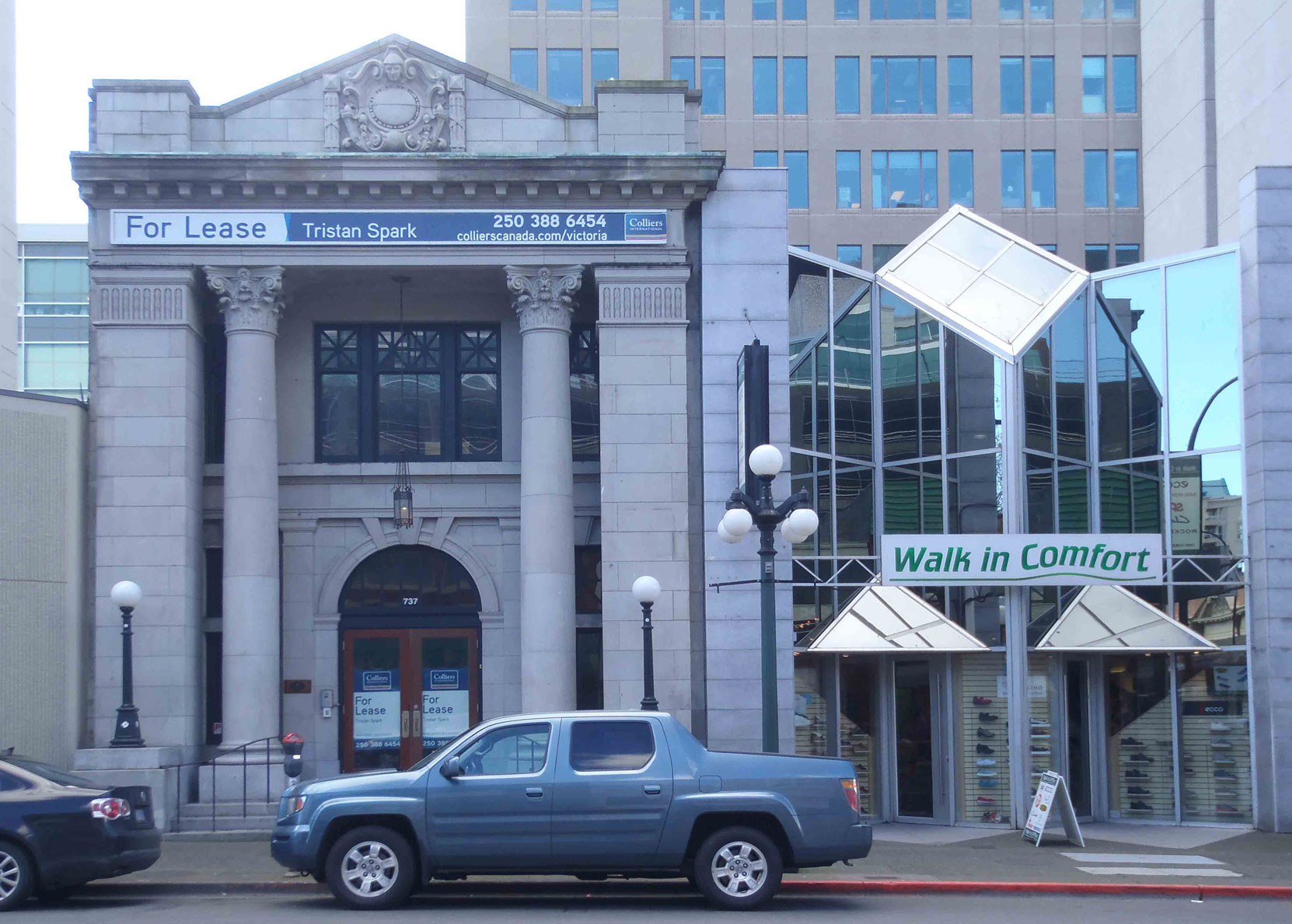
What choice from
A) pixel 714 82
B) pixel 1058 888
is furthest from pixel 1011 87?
pixel 1058 888

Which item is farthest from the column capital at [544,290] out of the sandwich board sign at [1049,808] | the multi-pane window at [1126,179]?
the multi-pane window at [1126,179]

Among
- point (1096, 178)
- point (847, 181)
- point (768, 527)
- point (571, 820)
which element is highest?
point (1096, 178)

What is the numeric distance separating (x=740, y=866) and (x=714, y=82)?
39.8m

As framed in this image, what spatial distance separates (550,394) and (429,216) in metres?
3.17

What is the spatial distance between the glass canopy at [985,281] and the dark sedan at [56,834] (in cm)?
1380

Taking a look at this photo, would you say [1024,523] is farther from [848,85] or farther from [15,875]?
[848,85]

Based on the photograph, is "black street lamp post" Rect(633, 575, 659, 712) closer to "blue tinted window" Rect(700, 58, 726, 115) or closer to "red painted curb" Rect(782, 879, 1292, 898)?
"red painted curb" Rect(782, 879, 1292, 898)

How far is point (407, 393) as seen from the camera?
23469mm

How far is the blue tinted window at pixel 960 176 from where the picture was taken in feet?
162

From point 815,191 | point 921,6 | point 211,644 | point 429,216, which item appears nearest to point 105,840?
point 211,644

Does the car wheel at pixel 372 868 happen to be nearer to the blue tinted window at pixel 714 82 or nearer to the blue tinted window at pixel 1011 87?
the blue tinted window at pixel 714 82

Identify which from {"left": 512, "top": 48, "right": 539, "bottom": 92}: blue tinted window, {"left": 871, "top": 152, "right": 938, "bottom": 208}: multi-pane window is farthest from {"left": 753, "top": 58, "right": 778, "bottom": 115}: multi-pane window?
{"left": 512, "top": 48, "right": 539, "bottom": 92}: blue tinted window

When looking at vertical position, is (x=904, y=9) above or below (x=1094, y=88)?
above

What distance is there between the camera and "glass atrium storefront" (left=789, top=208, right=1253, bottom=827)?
21484 mm
